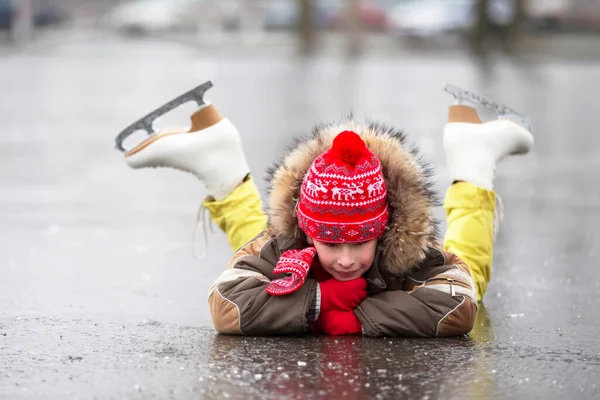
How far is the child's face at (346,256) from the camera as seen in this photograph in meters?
3.83

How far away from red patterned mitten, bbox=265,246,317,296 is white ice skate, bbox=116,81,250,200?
35.6 inches

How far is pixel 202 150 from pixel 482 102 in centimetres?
110

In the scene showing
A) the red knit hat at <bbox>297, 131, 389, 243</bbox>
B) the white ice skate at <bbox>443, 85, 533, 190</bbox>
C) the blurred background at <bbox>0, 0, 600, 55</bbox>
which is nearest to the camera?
the red knit hat at <bbox>297, 131, 389, 243</bbox>

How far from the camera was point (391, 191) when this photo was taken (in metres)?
3.91

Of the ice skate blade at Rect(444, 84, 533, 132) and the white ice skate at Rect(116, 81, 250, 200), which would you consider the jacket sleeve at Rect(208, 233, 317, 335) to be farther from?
the ice skate blade at Rect(444, 84, 533, 132)

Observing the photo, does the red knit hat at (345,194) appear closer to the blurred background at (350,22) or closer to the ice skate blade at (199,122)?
the ice skate blade at (199,122)

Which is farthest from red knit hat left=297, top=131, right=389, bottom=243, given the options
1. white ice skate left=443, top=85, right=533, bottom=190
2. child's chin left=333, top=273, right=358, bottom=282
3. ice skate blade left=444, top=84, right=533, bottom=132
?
ice skate blade left=444, top=84, right=533, bottom=132

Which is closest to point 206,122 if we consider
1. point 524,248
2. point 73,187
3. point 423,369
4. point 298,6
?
point 423,369

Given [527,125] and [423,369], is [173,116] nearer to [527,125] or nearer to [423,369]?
[527,125]

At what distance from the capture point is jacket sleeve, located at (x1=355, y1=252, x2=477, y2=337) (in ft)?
12.9

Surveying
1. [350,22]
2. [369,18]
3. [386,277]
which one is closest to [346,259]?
[386,277]

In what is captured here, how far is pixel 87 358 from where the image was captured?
374 centimetres

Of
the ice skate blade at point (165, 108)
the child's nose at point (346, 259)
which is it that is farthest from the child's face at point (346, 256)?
the ice skate blade at point (165, 108)

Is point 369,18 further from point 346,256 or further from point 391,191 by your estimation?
point 346,256
